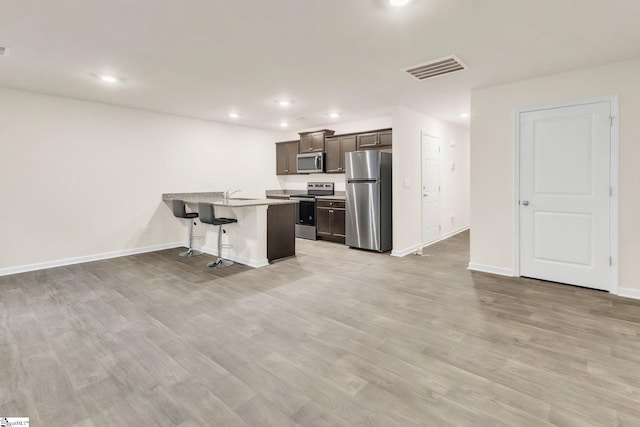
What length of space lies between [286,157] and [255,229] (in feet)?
10.9

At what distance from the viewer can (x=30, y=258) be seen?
450 cm

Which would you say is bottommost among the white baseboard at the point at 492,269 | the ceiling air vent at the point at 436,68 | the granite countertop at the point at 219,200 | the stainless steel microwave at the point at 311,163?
the white baseboard at the point at 492,269

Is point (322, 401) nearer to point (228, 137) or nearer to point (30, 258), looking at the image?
point (30, 258)

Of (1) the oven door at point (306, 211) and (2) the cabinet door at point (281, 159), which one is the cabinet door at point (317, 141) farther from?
(1) the oven door at point (306, 211)

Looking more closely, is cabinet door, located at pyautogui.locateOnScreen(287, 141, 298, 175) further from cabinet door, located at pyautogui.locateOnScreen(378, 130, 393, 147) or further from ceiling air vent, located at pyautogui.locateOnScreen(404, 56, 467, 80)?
ceiling air vent, located at pyautogui.locateOnScreen(404, 56, 467, 80)

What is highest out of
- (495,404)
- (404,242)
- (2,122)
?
(2,122)

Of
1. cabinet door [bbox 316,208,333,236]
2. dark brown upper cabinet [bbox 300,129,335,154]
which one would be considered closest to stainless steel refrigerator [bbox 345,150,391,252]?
cabinet door [bbox 316,208,333,236]

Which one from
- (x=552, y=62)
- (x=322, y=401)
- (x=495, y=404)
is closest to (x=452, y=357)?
(x=495, y=404)

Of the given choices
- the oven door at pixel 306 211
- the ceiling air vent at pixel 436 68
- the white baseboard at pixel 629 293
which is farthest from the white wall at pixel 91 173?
the white baseboard at pixel 629 293

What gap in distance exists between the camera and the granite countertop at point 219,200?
439cm

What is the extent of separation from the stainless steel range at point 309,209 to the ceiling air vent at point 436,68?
3486 millimetres

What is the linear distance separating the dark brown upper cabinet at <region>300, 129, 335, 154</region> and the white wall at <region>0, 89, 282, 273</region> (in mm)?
1658

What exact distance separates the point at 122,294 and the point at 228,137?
4.09 metres

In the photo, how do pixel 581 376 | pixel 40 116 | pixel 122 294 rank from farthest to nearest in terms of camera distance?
pixel 40 116 → pixel 122 294 → pixel 581 376
